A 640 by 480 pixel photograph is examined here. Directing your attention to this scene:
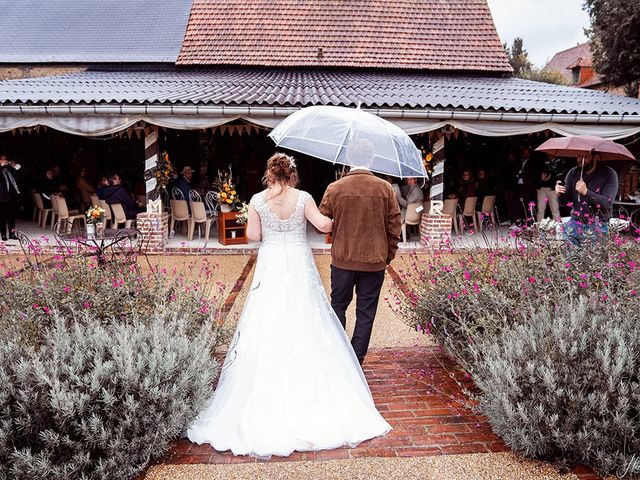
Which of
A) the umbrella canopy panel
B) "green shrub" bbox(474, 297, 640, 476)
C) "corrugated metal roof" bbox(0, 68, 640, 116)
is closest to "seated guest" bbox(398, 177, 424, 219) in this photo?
"corrugated metal roof" bbox(0, 68, 640, 116)

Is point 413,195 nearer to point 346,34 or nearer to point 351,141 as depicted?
point 351,141

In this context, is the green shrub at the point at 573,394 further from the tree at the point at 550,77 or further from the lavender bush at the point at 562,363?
the tree at the point at 550,77

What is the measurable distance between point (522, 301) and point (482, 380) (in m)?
0.70

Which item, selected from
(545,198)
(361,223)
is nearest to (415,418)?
(361,223)

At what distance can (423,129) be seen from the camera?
350 inches

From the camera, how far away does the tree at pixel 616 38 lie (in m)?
18.1

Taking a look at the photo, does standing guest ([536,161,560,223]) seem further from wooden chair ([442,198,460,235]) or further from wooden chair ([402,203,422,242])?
wooden chair ([402,203,422,242])

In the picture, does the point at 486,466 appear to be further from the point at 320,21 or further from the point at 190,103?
the point at 320,21

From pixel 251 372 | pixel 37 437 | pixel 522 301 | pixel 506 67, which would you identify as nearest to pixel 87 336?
pixel 37 437

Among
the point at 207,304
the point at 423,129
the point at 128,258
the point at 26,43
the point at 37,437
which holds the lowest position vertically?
the point at 37,437

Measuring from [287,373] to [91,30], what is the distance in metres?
16.7

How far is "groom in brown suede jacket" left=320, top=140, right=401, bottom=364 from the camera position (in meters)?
3.70

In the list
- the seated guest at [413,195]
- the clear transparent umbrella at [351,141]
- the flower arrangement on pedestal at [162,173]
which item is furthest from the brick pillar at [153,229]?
the clear transparent umbrella at [351,141]

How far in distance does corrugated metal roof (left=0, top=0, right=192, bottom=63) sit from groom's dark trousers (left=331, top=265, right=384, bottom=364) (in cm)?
1239
